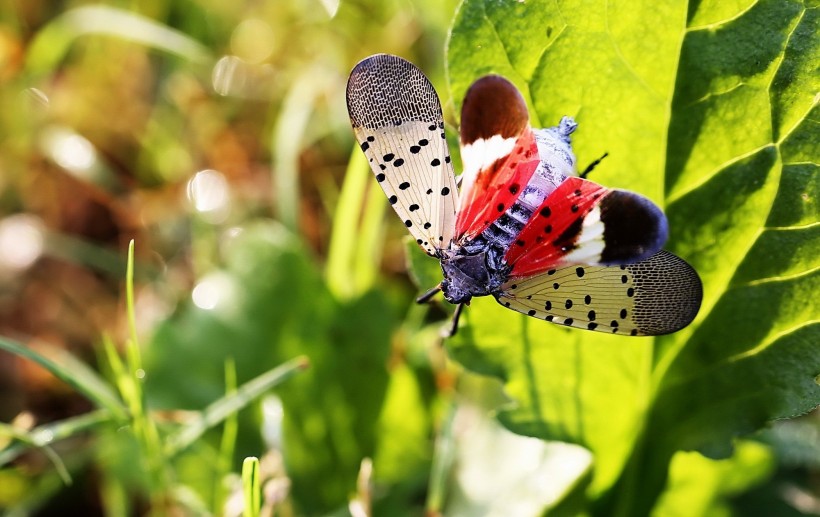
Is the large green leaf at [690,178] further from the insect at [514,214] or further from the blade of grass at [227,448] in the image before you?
the blade of grass at [227,448]

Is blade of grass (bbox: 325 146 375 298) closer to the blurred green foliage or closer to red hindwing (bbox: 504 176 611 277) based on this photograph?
the blurred green foliage

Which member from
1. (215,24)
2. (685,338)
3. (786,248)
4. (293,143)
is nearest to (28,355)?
(293,143)

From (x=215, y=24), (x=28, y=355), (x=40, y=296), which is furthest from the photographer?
(x=215, y=24)

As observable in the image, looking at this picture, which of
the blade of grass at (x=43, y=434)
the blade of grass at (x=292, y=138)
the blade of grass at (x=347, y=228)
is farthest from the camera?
the blade of grass at (x=292, y=138)

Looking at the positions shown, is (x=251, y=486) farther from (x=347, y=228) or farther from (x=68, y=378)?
(x=347, y=228)

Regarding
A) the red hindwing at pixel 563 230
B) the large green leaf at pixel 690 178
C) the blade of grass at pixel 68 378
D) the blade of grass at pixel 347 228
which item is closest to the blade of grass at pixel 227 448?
the blade of grass at pixel 68 378

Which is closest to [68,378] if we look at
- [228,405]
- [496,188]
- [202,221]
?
[228,405]

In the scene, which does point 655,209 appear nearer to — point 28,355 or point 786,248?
point 786,248
